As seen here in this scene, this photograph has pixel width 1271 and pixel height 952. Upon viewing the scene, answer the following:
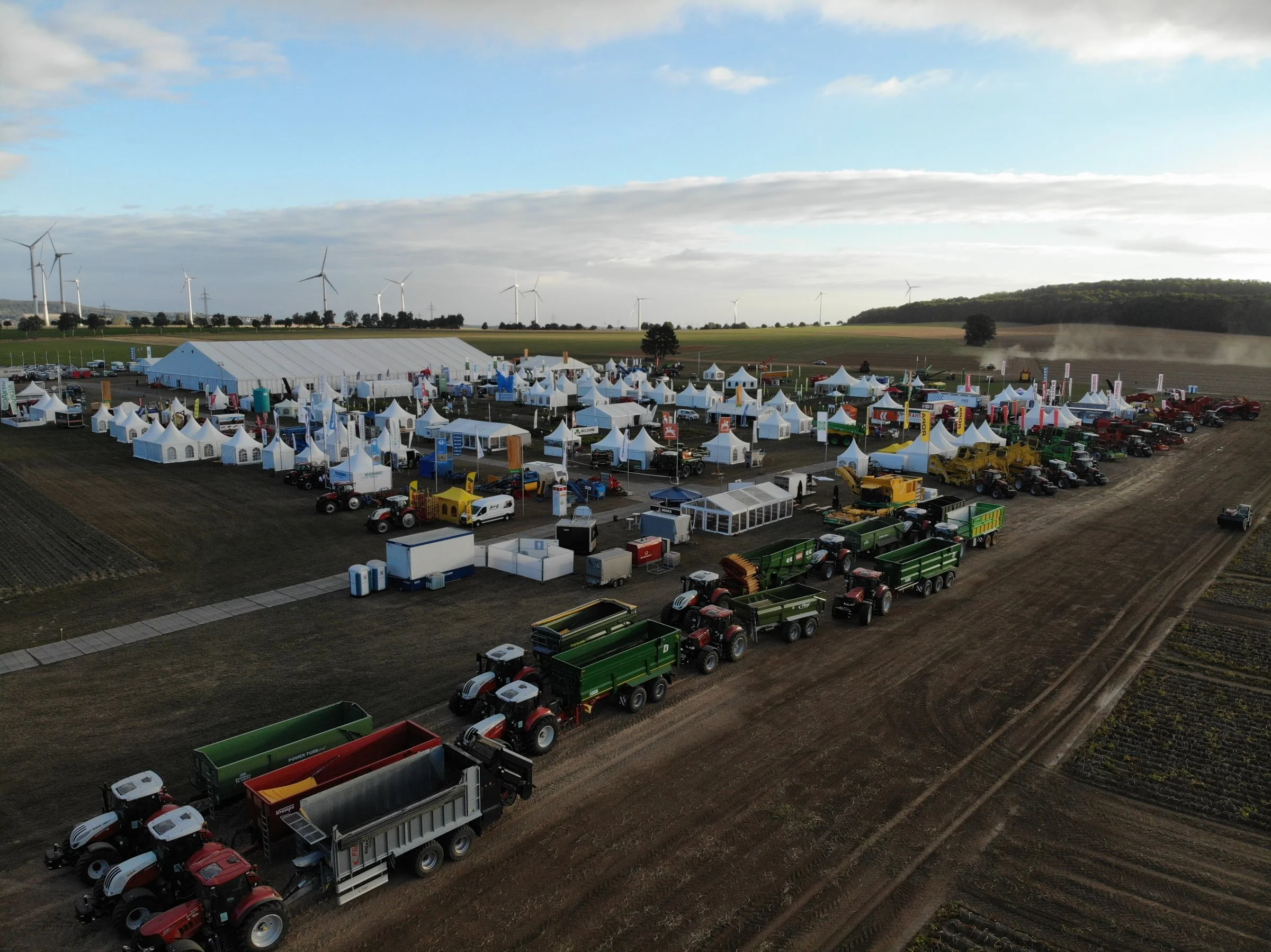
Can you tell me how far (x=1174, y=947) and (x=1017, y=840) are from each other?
260 cm

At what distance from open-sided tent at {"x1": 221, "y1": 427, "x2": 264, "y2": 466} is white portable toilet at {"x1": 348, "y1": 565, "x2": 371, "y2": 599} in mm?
25390

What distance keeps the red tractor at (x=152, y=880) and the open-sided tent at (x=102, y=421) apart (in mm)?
55639

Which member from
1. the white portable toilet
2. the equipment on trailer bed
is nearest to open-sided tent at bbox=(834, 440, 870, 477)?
the equipment on trailer bed

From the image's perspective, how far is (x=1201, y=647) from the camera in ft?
71.8

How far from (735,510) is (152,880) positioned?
24.9 metres

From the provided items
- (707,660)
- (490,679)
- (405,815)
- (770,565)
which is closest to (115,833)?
(405,815)

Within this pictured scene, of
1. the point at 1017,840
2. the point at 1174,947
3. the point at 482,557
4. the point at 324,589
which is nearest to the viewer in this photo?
the point at 1174,947

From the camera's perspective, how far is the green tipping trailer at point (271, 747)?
14.0 meters

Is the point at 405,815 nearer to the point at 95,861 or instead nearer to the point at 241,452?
the point at 95,861

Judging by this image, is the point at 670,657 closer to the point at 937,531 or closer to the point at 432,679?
the point at 432,679

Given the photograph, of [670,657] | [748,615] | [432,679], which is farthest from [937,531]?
[432,679]

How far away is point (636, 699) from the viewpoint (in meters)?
17.9

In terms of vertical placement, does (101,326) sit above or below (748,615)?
above

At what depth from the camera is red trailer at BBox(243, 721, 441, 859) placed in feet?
42.2
